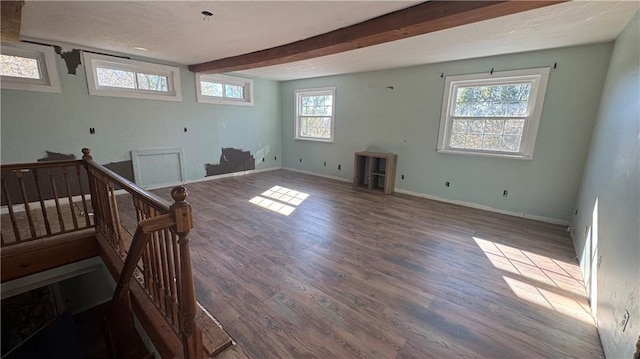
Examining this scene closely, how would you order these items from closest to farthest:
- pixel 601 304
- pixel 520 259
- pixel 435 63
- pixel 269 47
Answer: pixel 601 304 < pixel 520 259 < pixel 269 47 < pixel 435 63

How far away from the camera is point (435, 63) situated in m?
4.36

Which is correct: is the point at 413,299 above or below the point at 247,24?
below

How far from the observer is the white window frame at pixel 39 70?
3.35 metres

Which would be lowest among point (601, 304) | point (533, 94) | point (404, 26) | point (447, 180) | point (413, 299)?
point (413, 299)

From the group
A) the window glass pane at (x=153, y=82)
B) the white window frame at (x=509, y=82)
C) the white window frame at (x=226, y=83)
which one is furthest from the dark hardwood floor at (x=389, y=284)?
the white window frame at (x=226, y=83)

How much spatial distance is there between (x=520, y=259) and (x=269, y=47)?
398cm

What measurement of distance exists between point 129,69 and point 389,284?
5.22 metres

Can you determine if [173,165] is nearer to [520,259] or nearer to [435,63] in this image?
[435,63]

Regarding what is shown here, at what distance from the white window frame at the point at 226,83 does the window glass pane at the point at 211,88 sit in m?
0.07

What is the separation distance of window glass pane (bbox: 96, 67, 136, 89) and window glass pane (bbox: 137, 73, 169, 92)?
119 millimetres

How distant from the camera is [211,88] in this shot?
563 cm

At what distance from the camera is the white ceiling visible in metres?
2.30

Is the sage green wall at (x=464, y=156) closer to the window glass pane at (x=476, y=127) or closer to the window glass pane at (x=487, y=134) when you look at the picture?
the window glass pane at (x=487, y=134)

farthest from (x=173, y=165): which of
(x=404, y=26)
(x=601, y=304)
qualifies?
(x=601, y=304)
